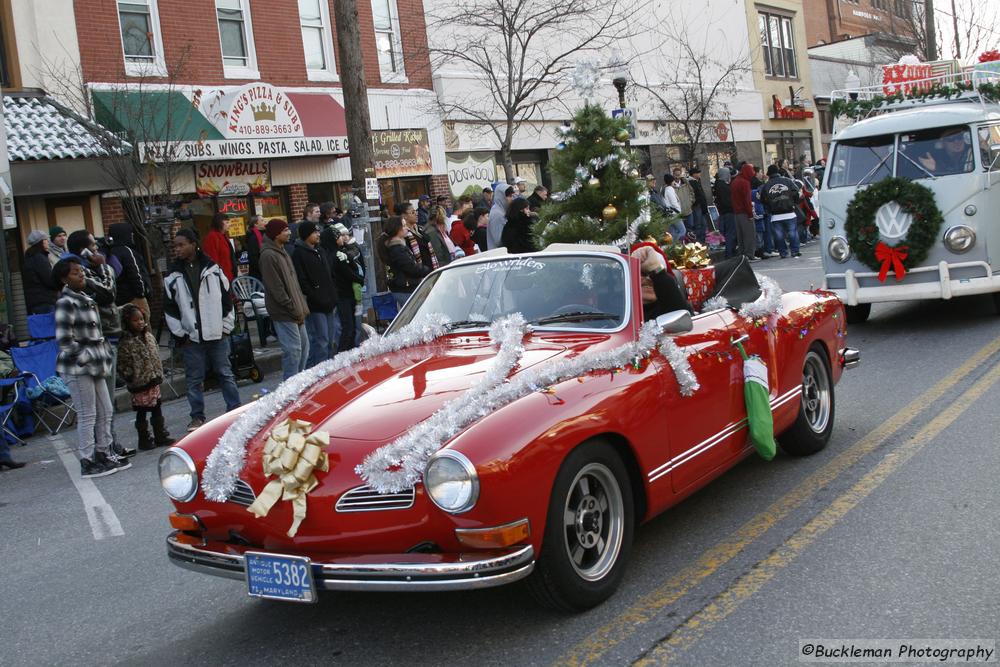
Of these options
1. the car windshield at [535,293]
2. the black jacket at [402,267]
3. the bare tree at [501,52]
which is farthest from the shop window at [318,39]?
the car windshield at [535,293]

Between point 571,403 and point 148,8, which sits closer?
point 571,403

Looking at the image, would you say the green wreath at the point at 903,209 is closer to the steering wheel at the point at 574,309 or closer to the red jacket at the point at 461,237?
the red jacket at the point at 461,237

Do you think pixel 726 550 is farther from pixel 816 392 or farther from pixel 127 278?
pixel 127 278

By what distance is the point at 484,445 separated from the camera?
157 inches

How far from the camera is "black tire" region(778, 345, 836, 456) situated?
21.0 feet

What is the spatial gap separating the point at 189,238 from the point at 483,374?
5525 mm

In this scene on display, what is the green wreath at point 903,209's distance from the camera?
10.8 metres

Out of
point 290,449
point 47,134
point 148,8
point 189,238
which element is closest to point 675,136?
point 148,8

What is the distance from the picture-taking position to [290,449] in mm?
4207

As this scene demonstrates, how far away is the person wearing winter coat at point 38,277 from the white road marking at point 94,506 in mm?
3779

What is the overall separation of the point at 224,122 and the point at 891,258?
36.5 feet

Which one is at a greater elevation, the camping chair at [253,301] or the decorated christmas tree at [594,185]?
the decorated christmas tree at [594,185]

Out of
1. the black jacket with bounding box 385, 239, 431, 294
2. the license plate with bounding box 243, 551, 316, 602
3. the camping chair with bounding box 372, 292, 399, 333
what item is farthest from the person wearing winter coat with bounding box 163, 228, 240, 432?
the license plate with bounding box 243, 551, 316, 602

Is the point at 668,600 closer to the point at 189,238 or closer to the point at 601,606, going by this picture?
the point at 601,606
